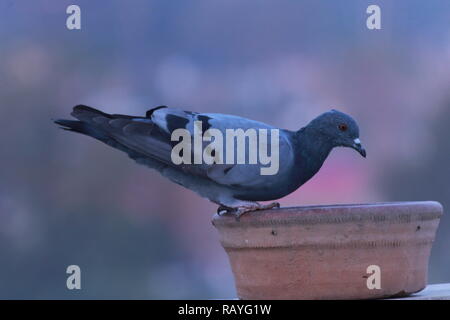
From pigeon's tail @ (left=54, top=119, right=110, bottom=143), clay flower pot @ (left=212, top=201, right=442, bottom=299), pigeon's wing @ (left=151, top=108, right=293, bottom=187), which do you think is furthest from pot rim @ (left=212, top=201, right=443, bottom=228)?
pigeon's tail @ (left=54, top=119, right=110, bottom=143)

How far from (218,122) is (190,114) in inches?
2.9

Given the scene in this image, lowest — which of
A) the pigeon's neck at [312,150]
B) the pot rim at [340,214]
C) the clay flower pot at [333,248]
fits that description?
the clay flower pot at [333,248]

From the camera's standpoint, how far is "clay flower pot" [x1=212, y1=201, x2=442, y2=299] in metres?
1.17

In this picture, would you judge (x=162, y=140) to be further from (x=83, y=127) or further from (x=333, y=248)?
(x=333, y=248)

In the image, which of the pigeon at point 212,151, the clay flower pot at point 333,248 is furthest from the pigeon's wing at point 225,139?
the clay flower pot at point 333,248

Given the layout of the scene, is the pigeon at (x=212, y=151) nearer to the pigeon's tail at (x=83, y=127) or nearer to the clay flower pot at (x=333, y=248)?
the pigeon's tail at (x=83, y=127)

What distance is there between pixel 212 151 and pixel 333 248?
0.35 m

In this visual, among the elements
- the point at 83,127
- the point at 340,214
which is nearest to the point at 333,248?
the point at 340,214

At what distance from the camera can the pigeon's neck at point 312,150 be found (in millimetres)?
1377

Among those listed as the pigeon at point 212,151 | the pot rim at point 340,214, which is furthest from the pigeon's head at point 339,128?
the pot rim at point 340,214

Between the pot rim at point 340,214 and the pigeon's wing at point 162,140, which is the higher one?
the pigeon's wing at point 162,140

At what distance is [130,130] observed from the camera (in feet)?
4.40

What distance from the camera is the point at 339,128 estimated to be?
1371mm

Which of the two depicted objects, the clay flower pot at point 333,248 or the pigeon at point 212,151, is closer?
the clay flower pot at point 333,248
